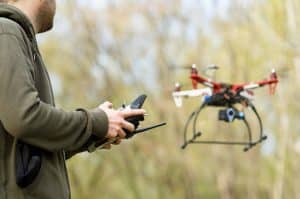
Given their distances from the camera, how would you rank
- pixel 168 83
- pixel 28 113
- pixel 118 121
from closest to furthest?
pixel 28 113 → pixel 118 121 → pixel 168 83

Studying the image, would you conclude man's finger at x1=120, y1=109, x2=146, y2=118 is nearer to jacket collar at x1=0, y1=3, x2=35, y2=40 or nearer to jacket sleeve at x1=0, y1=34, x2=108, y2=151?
jacket sleeve at x1=0, y1=34, x2=108, y2=151

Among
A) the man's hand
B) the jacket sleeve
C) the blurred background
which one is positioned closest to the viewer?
the jacket sleeve

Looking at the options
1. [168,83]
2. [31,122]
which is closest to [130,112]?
[31,122]

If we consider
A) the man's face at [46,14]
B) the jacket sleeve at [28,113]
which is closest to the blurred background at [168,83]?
the man's face at [46,14]

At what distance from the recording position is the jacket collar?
144 centimetres

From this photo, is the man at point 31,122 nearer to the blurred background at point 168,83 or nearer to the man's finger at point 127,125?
the man's finger at point 127,125

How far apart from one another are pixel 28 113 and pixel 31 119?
13 mm

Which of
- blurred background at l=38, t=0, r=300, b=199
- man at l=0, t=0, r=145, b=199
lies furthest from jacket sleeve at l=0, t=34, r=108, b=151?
blurred background at l=38, t=0, r=300, b=199

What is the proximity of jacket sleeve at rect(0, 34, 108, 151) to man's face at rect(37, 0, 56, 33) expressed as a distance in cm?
14

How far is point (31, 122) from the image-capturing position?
1377 mm

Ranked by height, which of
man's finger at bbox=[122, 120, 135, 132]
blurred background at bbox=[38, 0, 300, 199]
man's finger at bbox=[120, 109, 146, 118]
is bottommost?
blurred background at bbox=[38, 0, 300, 199]

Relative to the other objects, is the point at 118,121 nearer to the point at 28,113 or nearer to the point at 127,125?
the point at 127,125

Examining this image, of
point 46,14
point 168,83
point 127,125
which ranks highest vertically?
point 46,14

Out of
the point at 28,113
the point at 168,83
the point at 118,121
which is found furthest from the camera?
the point at 168,83
